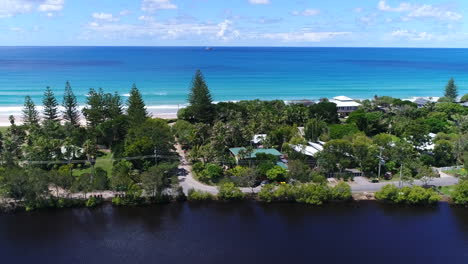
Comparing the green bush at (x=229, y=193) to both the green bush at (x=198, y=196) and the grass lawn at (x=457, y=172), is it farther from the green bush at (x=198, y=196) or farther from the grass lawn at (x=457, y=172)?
the grass lawn at (x=457, y=172)

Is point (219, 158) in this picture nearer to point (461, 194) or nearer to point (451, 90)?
point (461, 194)

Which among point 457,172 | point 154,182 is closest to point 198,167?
point 154,182

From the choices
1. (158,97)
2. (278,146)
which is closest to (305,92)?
(158,97)

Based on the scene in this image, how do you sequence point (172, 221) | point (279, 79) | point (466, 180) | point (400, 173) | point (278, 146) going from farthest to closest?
point (279, 79) < point (278, 146) < point (400, 173) < point (466, 180) < point (172, 221)

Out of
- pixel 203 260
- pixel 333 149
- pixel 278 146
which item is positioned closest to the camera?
pixel 203 260

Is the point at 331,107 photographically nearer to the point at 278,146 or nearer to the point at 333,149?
the point at 278,146

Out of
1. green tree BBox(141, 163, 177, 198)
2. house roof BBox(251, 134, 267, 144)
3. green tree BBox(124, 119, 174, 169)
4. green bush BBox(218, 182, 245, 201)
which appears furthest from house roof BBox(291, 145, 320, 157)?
green tree BBox(141, 163, 177, 198)

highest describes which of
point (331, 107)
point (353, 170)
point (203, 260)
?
point (331, 107)
